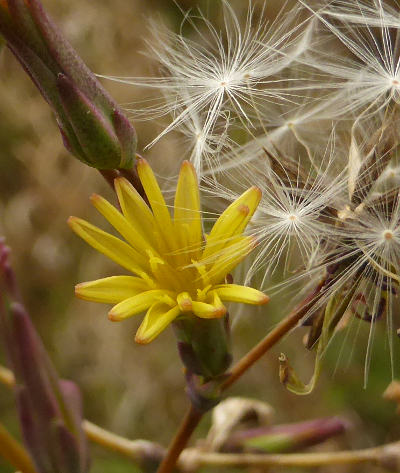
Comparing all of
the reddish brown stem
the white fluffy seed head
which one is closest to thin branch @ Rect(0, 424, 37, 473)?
the reddish brown stem

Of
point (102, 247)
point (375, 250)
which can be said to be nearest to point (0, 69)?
point (102, 247)

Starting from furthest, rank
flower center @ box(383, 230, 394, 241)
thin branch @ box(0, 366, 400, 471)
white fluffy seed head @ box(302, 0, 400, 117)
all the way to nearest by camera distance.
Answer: thin branch @ box(0, 366, 400, 471)
white fluffy seed head @ box(302, 0, 400, 117)
flower center @ box(383, 230, 394, 241)

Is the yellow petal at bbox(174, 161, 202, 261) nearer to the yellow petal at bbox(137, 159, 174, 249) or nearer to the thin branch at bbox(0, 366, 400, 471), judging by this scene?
the yellow petal at bbox(137, 159, 174, 249)

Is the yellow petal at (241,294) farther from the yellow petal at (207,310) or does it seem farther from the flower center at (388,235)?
the flower center at (388,235)

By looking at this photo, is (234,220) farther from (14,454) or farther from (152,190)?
(14,454)

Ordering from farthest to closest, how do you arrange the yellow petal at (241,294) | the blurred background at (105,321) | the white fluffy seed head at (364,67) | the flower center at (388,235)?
the blurred background at (105,321), the white fluffy seed head at (364,67), the flower center at (388,235), the yellow petal at (241,294)

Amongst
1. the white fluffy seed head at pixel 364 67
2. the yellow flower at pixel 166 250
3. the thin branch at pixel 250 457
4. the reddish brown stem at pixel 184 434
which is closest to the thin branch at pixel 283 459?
the thin branch at pixel 250 457

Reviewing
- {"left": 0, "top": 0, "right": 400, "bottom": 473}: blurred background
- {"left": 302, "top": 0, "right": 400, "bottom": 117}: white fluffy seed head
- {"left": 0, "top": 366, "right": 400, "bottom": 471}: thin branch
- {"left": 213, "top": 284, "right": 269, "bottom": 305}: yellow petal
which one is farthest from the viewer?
{"left": 0, "top": 0, "right": 400, "bottom": 473}: blurred background

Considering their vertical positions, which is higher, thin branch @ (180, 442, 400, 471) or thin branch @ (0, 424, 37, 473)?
thin branch @ (180, 442, 400, 471)
